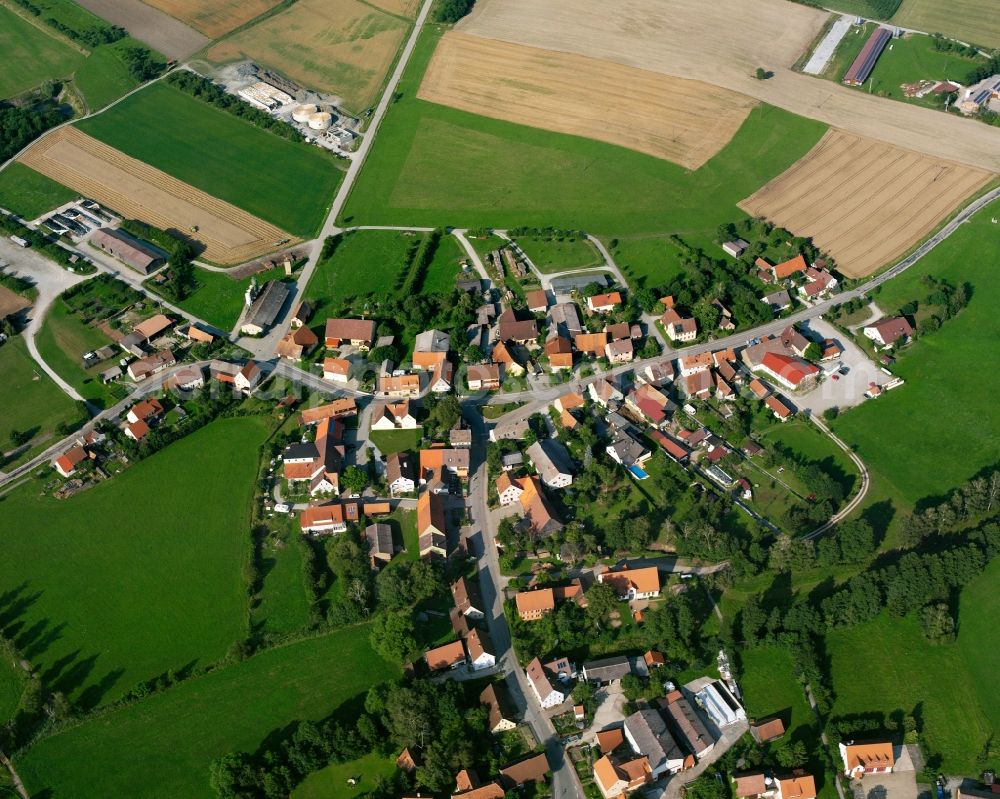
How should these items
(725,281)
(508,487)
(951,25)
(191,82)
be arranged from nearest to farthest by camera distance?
(508,487), (725,281), (191,82), (951,25)

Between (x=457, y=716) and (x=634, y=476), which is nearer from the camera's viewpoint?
(x=457, y=716)

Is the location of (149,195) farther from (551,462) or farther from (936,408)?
(936,408)

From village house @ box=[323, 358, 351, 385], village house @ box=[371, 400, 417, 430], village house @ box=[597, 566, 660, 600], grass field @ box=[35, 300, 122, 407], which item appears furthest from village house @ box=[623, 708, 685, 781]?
grass field @ box=[35, 300, 122, 407]

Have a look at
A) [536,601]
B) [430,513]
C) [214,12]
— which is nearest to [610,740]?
[536,601]

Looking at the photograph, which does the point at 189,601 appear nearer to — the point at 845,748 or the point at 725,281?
the point at 845,748

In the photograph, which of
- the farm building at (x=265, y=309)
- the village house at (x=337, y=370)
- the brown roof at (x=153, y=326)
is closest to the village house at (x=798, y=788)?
the village house at (x=337, y=370)

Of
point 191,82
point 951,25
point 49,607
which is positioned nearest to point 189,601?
point 49,607
